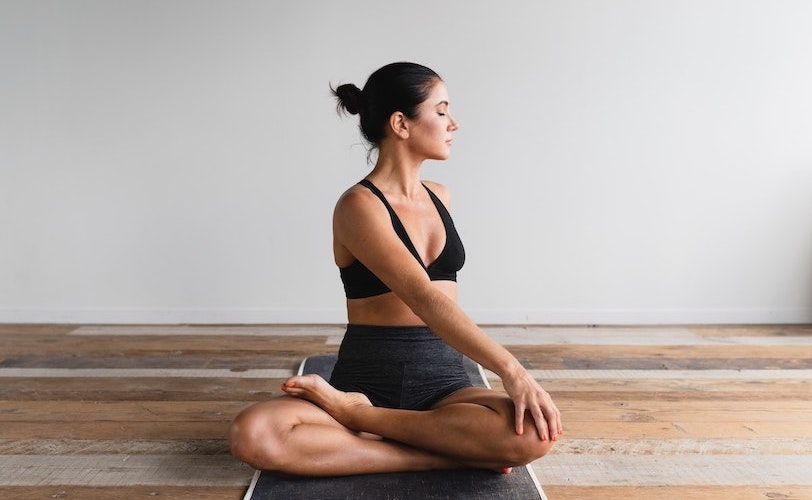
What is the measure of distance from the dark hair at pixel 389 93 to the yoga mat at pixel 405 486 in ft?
3.01

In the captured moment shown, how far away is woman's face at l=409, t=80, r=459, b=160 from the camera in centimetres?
228

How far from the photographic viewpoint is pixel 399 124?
90.1 inches

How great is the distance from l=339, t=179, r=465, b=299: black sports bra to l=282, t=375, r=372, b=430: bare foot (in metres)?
0.28

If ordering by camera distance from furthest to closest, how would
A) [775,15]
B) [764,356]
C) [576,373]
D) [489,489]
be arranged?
[775,15]
[764,356]
[576,373]
[489,489]

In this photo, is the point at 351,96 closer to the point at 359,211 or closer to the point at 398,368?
the point at 359,211

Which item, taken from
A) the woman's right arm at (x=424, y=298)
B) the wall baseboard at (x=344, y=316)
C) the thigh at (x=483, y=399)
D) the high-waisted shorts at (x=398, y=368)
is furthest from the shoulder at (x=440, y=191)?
the wall baseboard at (x=344, y=316)

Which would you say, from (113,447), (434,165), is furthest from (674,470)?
(434,165)

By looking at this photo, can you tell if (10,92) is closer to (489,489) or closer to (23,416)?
A: (23,416)

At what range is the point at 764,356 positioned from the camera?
3578mm

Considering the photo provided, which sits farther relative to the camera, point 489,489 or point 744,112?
point 744,112

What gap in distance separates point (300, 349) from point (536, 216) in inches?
55.2

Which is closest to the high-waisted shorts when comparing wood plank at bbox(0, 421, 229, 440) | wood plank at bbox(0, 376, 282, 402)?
wood plank at bbox(0, 421, 229, 440)

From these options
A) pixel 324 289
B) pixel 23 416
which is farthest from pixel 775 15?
pixel 23 416

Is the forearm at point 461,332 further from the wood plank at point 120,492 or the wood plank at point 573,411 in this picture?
the wood plank at point 573,411
